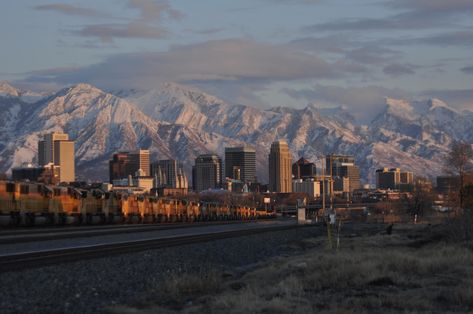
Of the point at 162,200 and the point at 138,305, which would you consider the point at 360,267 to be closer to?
the point at 138,305

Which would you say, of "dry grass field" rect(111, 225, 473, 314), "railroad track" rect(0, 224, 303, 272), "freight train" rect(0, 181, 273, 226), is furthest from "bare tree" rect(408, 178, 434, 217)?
"dry grass field" rect(111, 225, 473, 314)

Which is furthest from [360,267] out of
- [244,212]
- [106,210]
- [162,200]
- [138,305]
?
[244,212]

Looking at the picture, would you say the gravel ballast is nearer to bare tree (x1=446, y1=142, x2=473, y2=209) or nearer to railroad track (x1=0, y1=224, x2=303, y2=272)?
railroad track (x1=0, y1=224, x2=303, y2=272)

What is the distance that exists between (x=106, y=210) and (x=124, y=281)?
52.5 m

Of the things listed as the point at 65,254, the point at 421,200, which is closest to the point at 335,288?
the point at 65,254

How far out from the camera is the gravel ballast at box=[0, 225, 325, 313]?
58.1ft

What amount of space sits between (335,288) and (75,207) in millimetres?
47330

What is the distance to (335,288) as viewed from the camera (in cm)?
2061

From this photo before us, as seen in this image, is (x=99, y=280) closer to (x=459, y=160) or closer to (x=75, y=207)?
(x=75, y=207)

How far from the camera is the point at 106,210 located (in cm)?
7400

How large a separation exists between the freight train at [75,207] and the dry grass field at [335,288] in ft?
92.5

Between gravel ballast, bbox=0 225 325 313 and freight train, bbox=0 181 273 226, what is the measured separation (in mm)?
22526

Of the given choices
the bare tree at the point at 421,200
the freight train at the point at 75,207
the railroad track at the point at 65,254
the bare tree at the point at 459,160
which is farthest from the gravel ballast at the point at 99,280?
Answer: the bare tree at the point at 421,200

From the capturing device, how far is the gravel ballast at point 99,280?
17.7m
